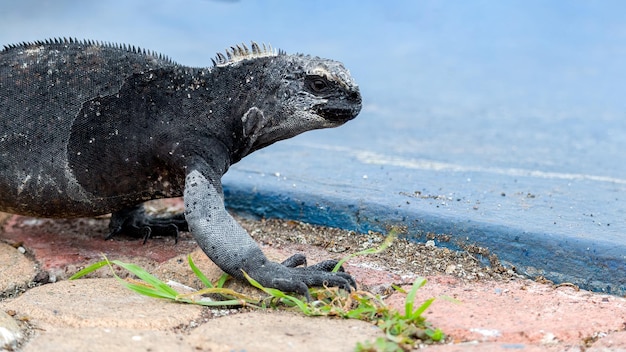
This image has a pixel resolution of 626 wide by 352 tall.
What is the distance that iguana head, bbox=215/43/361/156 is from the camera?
3357mm

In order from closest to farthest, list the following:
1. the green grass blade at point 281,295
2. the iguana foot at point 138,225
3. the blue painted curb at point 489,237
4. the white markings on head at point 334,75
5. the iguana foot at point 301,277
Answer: the green grass blade at point 281,295, the iguana foot at point 301,277, the blue painted curb at point 489,237, the white markings on head at point 334,75, the iguana foot at point 138,225

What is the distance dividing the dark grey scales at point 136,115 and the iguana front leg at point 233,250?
0.15 metres

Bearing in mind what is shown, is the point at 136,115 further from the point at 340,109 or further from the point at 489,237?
the point at 489,237

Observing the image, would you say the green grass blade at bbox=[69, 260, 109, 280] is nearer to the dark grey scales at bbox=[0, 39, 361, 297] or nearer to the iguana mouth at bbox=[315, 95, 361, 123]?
the dark grey scales at bbox=[0, 39, 361, 297]

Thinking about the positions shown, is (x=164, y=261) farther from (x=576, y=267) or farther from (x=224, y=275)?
(x=576, y=267)

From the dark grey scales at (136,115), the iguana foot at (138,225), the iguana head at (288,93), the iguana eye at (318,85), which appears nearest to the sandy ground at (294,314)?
the iguana foot at (138,225)

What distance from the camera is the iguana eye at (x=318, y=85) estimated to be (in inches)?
132

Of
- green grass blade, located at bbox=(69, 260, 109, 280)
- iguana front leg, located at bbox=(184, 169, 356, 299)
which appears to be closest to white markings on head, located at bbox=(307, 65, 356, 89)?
iguana front leg, located at bbox=(184, 169, 356, 299)

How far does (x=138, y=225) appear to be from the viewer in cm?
383

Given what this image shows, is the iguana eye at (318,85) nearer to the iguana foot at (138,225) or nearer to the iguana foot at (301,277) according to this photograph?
the iguana foot at (301,277)

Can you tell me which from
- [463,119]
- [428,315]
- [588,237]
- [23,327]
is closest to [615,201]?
[588,237]

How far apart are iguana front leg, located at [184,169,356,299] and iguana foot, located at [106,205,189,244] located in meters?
0.62

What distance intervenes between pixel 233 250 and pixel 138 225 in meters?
1.05

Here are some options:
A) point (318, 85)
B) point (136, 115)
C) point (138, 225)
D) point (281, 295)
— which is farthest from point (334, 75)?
point (138, 225)
